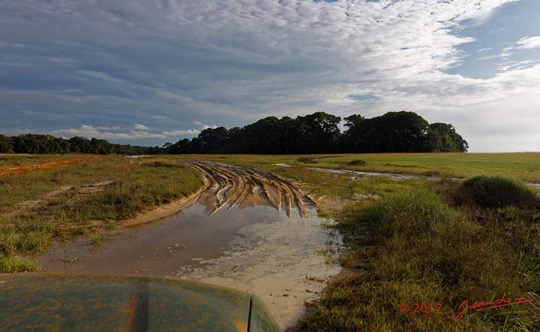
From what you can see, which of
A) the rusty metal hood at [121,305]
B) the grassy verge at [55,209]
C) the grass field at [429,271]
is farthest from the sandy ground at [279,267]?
the grassy verge at [55,209]

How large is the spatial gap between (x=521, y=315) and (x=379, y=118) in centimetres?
8186

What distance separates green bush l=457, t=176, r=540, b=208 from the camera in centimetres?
1112

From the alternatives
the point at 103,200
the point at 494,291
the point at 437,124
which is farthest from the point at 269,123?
the point at 494,291

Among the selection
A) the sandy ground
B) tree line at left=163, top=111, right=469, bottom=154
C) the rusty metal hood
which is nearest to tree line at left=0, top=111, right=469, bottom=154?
tree line at left=163, top=111, right=469, bottom=154

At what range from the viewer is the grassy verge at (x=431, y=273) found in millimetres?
4270

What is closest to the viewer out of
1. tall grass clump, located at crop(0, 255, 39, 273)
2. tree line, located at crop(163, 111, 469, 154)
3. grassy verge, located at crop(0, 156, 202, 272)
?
tall grass clump, located at crop(0, 255, 39, 273)

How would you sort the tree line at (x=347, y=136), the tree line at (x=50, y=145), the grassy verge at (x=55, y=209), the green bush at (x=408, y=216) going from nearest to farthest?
the grassy verge at (x=55, y=209)
the green bush at (x=408, y=216)
the tree line at (x=347, y=136)
the tree line at (x=50, y=145)

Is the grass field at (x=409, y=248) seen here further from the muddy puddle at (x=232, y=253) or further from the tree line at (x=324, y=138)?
the tree line at (x=324, y=138)

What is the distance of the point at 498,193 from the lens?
1170 centimetres

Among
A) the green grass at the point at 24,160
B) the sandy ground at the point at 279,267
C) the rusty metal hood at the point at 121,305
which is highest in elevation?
the rusty metal hood at the point at 121,305

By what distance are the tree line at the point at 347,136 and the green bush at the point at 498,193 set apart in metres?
64.6

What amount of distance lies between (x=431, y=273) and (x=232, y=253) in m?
4.39

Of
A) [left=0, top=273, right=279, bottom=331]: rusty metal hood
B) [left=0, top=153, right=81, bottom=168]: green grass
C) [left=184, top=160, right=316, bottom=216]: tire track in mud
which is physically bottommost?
[left=184, top=160, right=316, bottom=216]: tire track in mud

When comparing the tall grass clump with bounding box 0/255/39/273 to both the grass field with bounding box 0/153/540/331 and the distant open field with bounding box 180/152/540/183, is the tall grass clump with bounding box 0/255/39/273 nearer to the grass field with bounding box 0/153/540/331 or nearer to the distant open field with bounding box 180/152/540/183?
the grass field with bounding box 0/153/540/331
